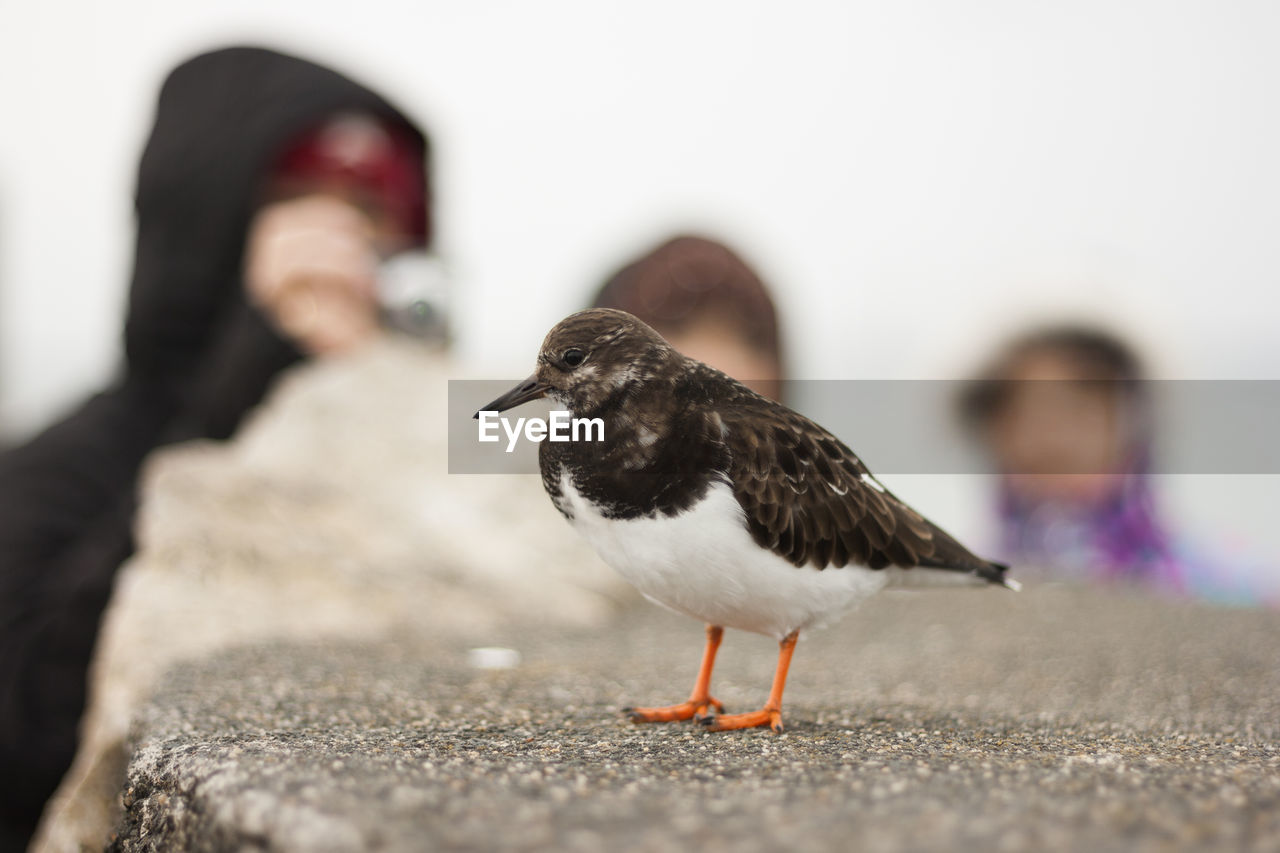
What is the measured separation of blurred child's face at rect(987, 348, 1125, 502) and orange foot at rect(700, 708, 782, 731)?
5.98 m

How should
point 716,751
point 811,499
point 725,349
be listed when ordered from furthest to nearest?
1. point 725,349
2. point 811,499
3. point 716,751

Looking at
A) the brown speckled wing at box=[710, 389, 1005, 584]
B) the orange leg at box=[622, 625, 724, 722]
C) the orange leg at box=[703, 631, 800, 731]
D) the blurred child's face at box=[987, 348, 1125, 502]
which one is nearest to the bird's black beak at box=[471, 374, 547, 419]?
the brown speckled wing at box=[710, 389, 1005, 584]

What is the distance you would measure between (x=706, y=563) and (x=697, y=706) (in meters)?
0.79

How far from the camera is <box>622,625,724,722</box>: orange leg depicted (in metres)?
3.80

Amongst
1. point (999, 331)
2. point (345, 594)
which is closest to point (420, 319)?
point (345, 594)

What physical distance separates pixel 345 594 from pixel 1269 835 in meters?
5.76

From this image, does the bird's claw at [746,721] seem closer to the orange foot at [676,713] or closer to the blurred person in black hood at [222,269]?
the orange foot at [676,713]

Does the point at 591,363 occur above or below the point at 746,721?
above

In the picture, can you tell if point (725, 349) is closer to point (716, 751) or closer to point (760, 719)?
point (760, 719)

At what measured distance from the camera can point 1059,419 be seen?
8.86 meters

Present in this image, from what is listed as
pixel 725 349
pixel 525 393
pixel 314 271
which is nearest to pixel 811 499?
pixel 525 393

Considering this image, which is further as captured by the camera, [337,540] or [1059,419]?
[1059,419]

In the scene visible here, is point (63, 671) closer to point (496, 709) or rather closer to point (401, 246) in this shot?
point (496, 709)

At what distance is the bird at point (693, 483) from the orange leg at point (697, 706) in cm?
4
